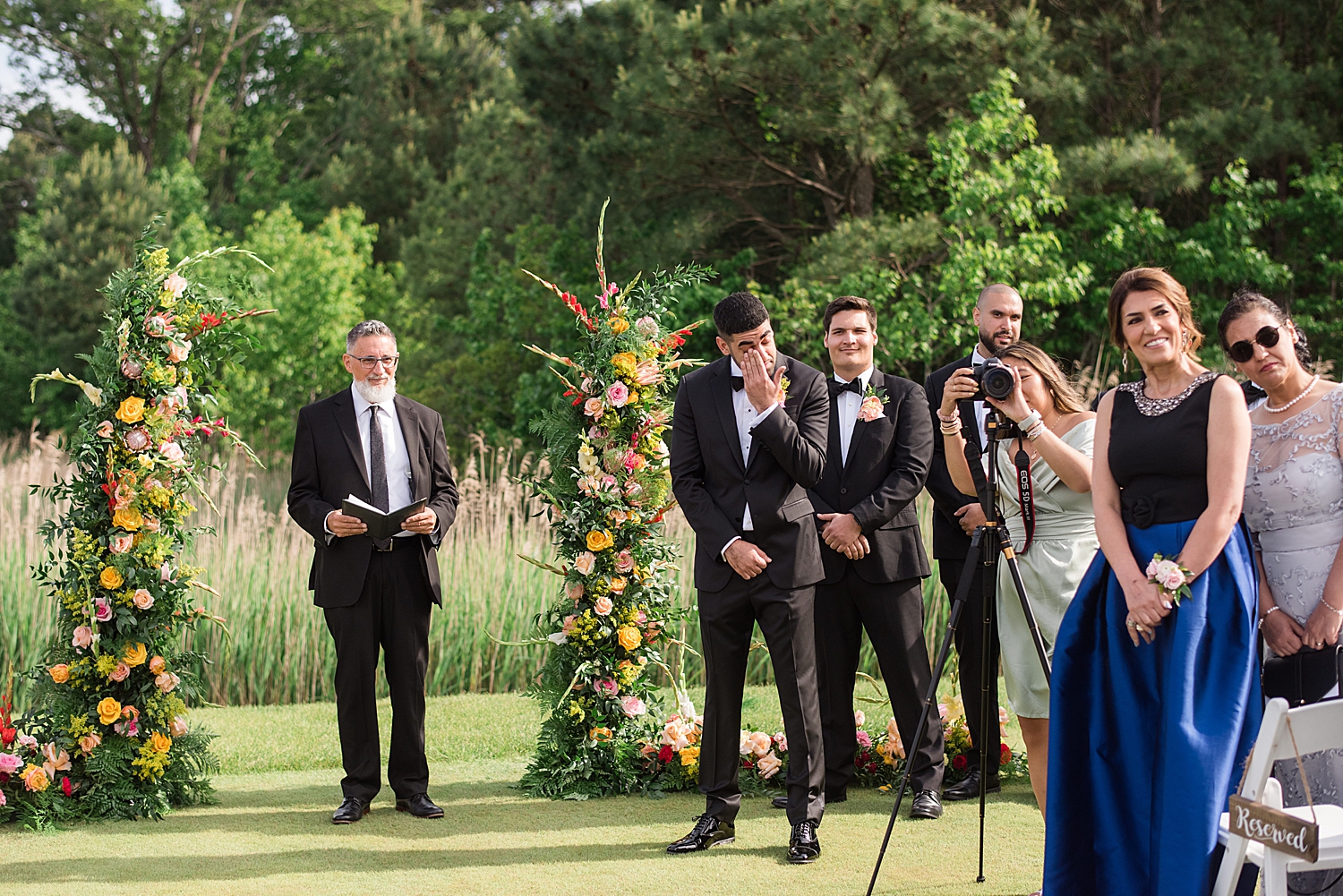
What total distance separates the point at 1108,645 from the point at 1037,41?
39.9 feet

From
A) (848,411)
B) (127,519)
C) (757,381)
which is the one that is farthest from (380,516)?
(848,411)

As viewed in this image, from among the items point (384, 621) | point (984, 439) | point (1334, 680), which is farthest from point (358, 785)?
point (1334, 680)

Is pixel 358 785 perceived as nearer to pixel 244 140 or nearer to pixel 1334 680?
pixel 1334 680

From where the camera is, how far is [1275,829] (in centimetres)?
269

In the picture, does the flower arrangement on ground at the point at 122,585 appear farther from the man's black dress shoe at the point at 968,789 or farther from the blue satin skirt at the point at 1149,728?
the blue satin skirt at the point at 1149,728

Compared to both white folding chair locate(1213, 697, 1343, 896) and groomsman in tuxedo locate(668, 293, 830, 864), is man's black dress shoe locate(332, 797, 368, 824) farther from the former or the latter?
white folding chair locate(1213, 697, 1343, 896)

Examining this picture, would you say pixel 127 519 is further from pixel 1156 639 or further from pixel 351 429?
pixel 1156 639

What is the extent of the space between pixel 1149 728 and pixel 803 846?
1484 mm

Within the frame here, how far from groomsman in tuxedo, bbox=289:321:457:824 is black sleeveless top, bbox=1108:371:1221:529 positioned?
9.12 feet

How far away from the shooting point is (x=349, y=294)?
21.7m

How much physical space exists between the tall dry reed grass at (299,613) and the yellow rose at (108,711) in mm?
2508

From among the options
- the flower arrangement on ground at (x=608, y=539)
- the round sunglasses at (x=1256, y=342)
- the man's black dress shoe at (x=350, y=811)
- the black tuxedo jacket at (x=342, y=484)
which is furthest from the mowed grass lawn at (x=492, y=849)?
the round sunglasses at (x=1256, y=342)

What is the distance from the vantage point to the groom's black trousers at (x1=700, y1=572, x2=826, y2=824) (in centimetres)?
449

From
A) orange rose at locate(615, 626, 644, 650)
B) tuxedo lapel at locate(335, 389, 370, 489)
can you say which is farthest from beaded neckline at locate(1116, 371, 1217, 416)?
tuxedo lapel at locate(335, 389, 370, 489)
